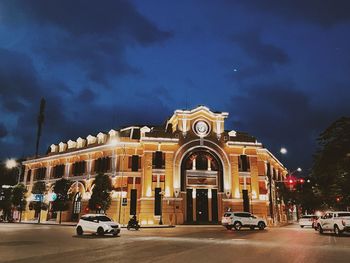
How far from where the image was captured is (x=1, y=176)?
61.1m

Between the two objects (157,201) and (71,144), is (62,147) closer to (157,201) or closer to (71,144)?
(71,144)

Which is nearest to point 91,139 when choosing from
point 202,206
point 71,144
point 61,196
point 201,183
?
point 71,144

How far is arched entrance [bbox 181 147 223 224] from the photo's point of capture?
148 ft

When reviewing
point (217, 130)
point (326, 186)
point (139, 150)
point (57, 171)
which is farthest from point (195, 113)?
point (57, 171)

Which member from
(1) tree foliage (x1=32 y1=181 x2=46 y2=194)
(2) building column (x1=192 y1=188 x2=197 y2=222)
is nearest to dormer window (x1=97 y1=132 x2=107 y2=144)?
(1) tree foliage (x1=32 y1=181 x2=46 y2=194)

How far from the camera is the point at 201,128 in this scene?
1898 inches

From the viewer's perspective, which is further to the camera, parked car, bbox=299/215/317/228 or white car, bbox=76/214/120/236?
parked car, bbox=299/215/317/228

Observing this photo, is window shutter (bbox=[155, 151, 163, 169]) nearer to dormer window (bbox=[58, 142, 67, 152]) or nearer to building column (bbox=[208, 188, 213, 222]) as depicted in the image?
building column (bbox=[208, 188, 213, 222])

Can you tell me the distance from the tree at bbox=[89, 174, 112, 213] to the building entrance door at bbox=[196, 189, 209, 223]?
38.6 feet

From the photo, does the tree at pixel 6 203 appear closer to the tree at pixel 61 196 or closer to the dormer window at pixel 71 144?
the tree at pixel 61 196

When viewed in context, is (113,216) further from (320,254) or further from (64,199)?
(320,254)

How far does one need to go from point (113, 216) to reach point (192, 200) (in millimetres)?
10656

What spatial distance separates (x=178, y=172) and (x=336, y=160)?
66.4 ft

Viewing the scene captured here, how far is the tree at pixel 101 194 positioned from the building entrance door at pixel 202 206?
1175cm
